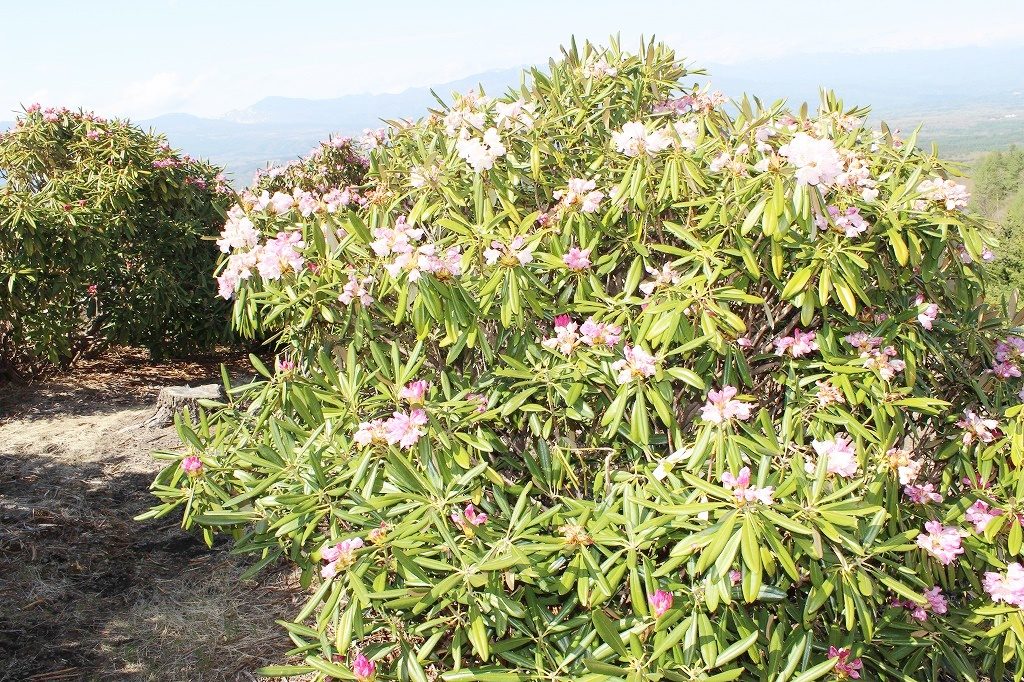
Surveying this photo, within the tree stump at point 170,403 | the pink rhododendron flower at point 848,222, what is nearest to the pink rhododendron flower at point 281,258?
the pink rhododendron flower at point 848,222

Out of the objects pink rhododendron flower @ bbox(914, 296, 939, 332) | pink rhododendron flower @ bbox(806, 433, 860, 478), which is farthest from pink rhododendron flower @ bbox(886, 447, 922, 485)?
pink rhododendron flower @ bbox(914, 296, 939, 332)

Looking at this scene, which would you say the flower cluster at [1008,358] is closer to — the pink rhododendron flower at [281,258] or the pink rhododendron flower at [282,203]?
the pink rhododendron flower at [281,258]

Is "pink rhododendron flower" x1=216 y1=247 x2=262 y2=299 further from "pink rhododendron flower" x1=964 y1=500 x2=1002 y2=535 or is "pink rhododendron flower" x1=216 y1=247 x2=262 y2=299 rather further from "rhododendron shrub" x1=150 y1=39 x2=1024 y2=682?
"pink rhododendron flower" x1=964 y1=500 x2=1002 y2=535

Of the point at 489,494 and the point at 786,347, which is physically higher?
the point at 786,347

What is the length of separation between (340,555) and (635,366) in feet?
3.08

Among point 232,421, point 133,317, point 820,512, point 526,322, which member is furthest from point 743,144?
point 133,317

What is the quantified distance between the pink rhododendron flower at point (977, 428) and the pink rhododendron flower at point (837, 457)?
2.27 feet

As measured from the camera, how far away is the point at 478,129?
2773mm

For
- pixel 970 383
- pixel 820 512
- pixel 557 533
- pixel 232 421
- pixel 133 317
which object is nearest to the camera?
pixel 820 512

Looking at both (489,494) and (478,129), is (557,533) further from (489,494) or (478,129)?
(478,129)

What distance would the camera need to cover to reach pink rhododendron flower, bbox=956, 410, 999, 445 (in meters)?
2.35

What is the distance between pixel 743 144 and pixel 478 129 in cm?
98

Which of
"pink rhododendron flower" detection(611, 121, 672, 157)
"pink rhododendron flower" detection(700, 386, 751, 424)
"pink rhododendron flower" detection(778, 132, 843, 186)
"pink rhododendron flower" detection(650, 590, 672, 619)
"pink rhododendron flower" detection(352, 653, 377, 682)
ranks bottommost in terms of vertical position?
"pink rhododendron flower" detection(352, 653, 377, 682)

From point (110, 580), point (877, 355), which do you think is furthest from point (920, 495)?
point (110, 580)
